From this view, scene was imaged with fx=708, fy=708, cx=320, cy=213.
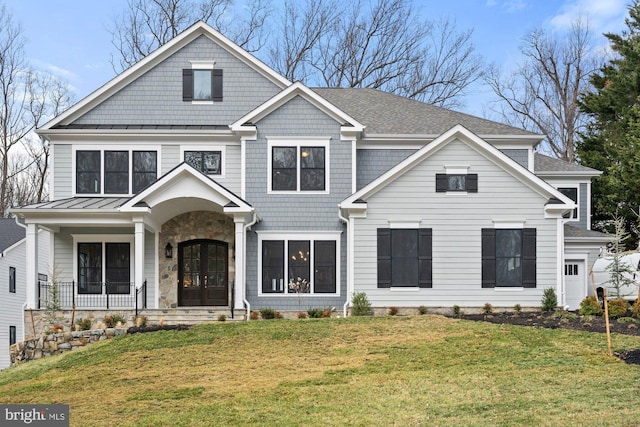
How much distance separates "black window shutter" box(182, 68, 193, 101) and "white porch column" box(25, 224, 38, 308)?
5722 millimetres

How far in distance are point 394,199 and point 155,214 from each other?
6.45 metres

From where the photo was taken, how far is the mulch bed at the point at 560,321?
15.0 metres

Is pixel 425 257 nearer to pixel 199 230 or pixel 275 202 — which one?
pixel 275 202

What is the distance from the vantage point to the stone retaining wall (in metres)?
16.2

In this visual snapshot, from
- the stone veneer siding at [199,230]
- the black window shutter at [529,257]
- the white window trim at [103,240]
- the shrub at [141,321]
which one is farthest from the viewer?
the stone veneer siding at [199,230]

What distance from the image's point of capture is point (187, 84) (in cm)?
2123

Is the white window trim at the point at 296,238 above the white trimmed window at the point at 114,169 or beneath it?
beneath

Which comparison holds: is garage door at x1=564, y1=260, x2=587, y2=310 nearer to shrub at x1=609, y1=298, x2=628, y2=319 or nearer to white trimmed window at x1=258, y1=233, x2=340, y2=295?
shrub at x1=609, y1=298, x2=628, y2=319

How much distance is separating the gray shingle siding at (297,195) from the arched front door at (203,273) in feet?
4.21

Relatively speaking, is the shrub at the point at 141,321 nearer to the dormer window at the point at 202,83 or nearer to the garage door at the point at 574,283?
the dormer window at the point at 202,83

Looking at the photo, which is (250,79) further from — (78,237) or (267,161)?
(78,237)

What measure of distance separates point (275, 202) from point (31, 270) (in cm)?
671

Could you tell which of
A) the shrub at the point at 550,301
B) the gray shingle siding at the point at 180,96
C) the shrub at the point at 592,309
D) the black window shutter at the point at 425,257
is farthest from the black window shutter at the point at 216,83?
the shrub at the point at 592,309

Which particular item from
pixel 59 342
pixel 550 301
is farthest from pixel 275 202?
pixel 550 301
